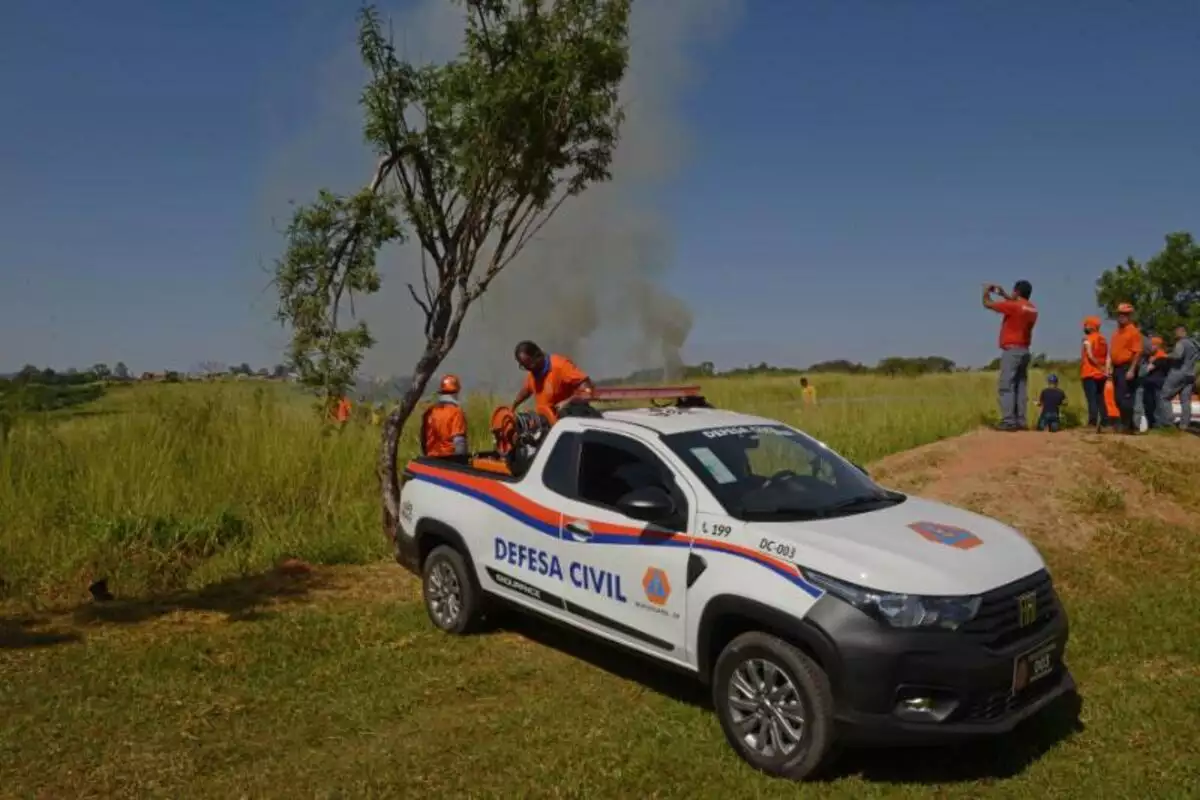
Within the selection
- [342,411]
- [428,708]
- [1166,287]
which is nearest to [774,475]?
[428,708]

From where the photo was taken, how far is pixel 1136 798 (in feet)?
14.9

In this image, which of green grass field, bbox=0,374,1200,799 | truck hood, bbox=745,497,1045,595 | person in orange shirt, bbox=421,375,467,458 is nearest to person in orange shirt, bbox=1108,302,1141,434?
green grass field, bbox=0,374,1200,799

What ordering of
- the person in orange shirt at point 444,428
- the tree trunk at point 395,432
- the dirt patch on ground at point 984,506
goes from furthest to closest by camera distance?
the person in orange shirt at point 444,428 → the tree trunk at point 395,432 → the dirt patch on ground at point 984,506

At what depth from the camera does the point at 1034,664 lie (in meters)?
4.80

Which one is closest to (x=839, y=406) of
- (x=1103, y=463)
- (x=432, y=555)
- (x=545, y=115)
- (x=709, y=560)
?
(x=1103, y=463)

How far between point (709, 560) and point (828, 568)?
0.71 meters

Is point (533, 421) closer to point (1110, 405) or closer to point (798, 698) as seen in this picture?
point (798, 698)

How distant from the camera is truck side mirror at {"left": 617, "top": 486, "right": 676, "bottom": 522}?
17.5ft

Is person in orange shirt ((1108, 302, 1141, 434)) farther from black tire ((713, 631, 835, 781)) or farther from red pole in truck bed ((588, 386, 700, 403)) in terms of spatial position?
black tire ((713, 631, 835, 781))

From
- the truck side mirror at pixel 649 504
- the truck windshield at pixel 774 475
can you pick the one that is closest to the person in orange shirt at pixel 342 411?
the truck windshield at pixel 774 475

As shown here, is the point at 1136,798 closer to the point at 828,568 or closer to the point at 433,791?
the point at 828,568

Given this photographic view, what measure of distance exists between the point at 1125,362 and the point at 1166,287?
2519cm

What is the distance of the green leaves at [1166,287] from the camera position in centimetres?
3469

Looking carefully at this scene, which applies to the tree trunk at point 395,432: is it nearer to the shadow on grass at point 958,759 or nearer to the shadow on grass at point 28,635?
the shadow on grass at point 28,635
